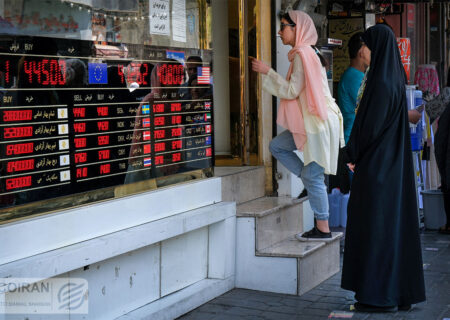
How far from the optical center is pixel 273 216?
6.60 meters

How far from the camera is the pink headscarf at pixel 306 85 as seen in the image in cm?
636

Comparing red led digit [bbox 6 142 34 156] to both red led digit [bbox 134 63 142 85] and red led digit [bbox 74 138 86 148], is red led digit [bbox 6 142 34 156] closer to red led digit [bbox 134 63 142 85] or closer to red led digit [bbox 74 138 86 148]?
red led digit [bbox 74 138 86 148]

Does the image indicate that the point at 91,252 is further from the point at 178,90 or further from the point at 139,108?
the point at 178,90

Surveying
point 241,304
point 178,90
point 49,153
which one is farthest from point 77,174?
point 241,304

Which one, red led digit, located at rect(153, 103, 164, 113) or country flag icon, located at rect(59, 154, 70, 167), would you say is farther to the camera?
red led digit, located at rect(153, 103, 164, 113)

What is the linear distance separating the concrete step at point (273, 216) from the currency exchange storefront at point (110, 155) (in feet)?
0.93

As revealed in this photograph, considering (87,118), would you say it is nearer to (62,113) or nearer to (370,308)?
(62,113)

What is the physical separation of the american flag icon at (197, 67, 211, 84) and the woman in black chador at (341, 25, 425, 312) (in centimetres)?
133

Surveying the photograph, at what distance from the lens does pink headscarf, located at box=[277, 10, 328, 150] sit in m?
6.36

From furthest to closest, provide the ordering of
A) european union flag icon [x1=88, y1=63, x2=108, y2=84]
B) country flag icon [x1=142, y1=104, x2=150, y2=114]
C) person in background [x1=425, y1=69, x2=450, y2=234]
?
person in background [x1=425, y1=69, x2=450, y2=234]
country flag icon [x1=142, y1=104, x2=150, y2=114]
european union flag icon [x1=88, y1=63, x2=108, y2=84]

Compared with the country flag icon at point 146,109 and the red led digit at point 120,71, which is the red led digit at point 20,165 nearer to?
the red led digit at point 120,71

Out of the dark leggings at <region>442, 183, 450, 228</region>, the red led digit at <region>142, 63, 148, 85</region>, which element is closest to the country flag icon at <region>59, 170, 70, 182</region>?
the red led digit at <region>142, 63, 148, 85</region>

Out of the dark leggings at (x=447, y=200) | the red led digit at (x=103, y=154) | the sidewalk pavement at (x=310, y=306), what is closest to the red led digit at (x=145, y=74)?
the red led digit at (x=103, y=154)

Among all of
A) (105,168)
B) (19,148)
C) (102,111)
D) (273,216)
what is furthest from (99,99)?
(273,216)
